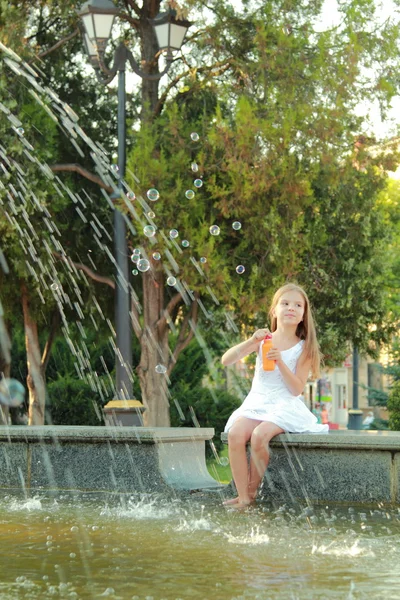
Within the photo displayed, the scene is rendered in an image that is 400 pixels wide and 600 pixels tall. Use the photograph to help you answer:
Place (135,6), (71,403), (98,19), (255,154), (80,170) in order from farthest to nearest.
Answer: (71,403) < (135,6) < (80,170) < (255,154) < (98,19)

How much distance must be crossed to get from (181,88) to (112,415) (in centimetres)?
693

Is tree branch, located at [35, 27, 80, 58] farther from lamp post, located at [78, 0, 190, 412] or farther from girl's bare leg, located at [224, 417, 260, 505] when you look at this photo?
girl's bare leg, located at [224, 417, 260, 505]

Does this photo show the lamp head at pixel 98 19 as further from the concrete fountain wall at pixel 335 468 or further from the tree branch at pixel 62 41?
the concrete fountain wall at pixel 335 468

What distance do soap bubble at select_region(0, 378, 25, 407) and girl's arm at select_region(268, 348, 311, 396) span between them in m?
13.0

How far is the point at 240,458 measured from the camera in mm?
6824

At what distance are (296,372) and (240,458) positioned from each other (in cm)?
72

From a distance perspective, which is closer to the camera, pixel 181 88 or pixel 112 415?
pixel 112 415

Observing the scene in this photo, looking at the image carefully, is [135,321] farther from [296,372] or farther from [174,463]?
[296,372]

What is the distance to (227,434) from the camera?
706 centimetres

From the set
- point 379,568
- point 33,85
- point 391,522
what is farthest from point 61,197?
point 379,568

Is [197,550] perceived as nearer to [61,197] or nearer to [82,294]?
[61,197]

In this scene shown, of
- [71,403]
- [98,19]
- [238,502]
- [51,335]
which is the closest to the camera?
[238,502]

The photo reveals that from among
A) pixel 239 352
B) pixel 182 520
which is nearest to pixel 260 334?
pixel 239 352

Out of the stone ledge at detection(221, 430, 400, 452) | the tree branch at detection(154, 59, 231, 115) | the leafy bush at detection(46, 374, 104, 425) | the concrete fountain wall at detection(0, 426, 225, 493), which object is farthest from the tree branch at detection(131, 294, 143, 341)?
the stone ledge at detection(221, 430, 400, 452)
